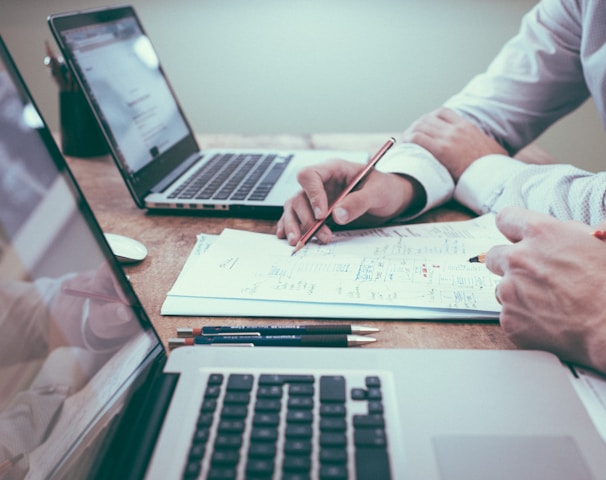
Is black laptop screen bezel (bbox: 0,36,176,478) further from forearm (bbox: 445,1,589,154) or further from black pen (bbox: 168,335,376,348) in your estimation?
forearm (bbox: 445,1,589,154)

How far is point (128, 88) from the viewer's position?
2.97 ft

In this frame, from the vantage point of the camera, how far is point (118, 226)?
2.58 feet

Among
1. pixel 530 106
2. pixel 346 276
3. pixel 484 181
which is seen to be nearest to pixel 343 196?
pixel 346 276

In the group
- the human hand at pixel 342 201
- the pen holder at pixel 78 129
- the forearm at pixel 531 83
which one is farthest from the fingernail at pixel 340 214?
the pen holder at pixel 78 129

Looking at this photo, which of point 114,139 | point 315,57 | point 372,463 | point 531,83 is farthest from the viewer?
point 315,57

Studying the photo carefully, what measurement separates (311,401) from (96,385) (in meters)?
0.16

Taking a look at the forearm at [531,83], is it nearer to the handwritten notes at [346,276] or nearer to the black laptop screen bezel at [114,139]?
the handwritten notes at [346,276]

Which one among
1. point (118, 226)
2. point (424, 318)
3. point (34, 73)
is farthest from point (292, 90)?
point (424, 318)

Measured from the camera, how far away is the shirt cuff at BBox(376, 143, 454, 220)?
80 cm

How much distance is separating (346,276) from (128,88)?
1.82 ft

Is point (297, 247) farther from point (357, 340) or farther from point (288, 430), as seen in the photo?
point (288, 430)

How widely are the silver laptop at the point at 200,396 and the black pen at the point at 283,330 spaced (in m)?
0.05

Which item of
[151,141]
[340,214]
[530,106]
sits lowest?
[530,106]

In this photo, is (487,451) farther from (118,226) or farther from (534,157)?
(534,157)
